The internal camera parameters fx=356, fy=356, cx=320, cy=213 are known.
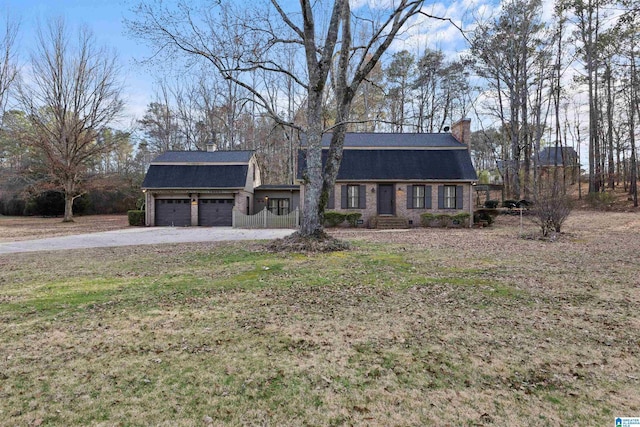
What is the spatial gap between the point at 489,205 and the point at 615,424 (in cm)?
2491

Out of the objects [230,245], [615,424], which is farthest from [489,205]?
[615,424]

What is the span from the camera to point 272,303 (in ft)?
17.0

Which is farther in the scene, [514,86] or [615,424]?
[514,86]

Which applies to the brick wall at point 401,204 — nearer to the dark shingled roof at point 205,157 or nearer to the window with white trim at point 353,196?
the window with white trim at point 353,196

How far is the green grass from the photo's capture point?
261 centimetres

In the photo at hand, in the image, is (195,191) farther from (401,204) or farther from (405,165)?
(405,165)

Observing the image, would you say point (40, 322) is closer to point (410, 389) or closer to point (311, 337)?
point (311, 337)

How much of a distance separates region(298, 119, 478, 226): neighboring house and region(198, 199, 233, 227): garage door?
5095 millimetres

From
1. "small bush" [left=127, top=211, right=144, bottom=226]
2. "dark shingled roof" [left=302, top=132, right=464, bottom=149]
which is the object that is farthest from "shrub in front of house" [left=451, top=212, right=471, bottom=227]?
"small bush" [left=127, top=211, right=144, bottom=226]

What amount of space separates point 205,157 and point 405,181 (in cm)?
1266

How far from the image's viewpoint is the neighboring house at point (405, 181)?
2002 centimetres

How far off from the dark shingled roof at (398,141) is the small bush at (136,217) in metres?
11.0

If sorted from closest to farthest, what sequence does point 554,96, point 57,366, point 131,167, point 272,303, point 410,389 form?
point 410,389
point 57,366
point 272,303
point 554,96
point 131,167

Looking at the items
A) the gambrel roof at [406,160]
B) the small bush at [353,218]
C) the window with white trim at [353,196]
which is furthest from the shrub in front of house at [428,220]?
the window with white trim at [353,196]
